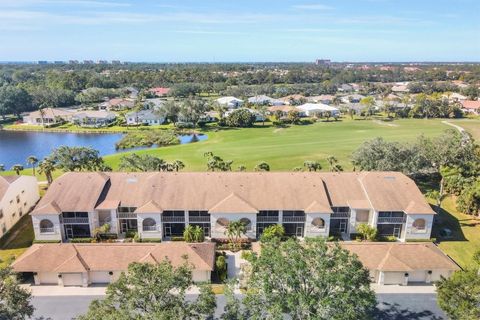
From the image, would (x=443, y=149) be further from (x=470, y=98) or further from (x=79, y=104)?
(x=79, y=104)

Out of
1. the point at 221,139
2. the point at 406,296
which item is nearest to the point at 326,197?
the point at 406,296

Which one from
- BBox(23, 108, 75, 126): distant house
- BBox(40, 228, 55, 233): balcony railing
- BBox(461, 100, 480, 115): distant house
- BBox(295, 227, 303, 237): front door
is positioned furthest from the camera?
BBox(461, 100, 480, 115): distant house

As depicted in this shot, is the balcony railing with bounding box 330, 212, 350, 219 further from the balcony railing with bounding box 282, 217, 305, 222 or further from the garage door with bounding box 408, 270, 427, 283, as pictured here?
the garage door with bounding box 408, 270, 427, 283

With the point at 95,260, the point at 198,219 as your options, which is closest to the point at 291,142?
the point at 198,219

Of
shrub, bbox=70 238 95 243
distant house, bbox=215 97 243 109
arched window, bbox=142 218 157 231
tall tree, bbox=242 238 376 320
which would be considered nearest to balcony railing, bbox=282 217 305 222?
arched window, bbox=142 218 157 231

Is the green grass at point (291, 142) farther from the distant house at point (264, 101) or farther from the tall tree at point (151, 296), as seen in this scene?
the tall tree at point (151, 296)

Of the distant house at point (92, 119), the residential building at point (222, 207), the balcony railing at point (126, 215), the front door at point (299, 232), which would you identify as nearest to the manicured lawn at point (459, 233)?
the residential building at point (222, 207)
